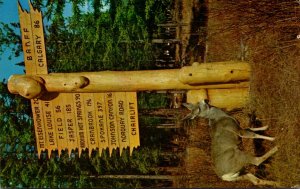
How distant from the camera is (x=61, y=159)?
12523 millimetres

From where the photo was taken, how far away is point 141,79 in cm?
681

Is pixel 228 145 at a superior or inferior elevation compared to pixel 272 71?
inferior

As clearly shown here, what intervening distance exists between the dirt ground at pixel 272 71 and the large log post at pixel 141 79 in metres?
0.38

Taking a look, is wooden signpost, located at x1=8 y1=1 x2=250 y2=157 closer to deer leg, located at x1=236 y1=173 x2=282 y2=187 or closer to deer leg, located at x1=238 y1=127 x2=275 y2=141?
deer leg, located at x1=238 y1=127 x2=275 y2=141

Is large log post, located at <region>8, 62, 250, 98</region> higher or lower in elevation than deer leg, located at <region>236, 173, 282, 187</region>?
higher

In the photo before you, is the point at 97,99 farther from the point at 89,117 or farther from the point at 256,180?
the point at 256,180

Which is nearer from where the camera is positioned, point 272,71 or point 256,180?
point 256,180

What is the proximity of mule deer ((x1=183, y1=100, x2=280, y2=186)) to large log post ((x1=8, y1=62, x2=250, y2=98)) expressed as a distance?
0.48 meters

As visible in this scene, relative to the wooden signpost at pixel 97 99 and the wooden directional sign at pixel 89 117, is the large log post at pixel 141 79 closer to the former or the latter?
the wooden signpost at pixel 97 99

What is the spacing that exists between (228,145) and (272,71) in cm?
→ 141

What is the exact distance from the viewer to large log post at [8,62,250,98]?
6.73 meters

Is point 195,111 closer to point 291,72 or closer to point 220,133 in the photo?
point 220,133

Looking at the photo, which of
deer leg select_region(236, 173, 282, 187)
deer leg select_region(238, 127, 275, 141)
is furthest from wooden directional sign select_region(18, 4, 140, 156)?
deer leg select_region(236, 173, 282, 187)

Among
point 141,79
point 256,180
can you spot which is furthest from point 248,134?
point 141,79
